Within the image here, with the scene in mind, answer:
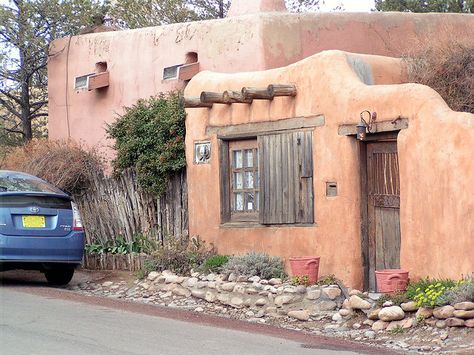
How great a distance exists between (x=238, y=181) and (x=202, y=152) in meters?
0.91

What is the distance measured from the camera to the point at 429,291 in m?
10.6

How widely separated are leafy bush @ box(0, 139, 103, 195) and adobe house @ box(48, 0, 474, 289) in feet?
8.18

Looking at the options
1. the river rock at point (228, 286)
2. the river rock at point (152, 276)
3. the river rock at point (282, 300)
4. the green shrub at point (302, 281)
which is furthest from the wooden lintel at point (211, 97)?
the river rock at point (282, 300)

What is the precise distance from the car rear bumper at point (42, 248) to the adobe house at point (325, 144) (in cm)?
263

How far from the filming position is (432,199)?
11266 mm

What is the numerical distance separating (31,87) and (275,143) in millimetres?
12204

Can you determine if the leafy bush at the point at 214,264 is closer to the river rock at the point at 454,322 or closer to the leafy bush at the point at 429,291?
the leafy bush at the point at 429,291

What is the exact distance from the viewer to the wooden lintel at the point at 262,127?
43.1 feet

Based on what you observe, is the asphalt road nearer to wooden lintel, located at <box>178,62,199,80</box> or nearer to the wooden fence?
the wooden fence

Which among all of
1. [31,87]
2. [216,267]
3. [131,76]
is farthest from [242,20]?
[31,87]

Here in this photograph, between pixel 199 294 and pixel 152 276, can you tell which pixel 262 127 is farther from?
pixel 152 276

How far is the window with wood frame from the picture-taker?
13.3m

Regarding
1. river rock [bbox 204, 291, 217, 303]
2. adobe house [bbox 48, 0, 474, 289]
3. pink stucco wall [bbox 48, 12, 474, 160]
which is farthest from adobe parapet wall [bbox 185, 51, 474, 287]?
pink stucco wall [bbox 48, 12, 474, 160]

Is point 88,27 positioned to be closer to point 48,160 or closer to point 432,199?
point 48,160
